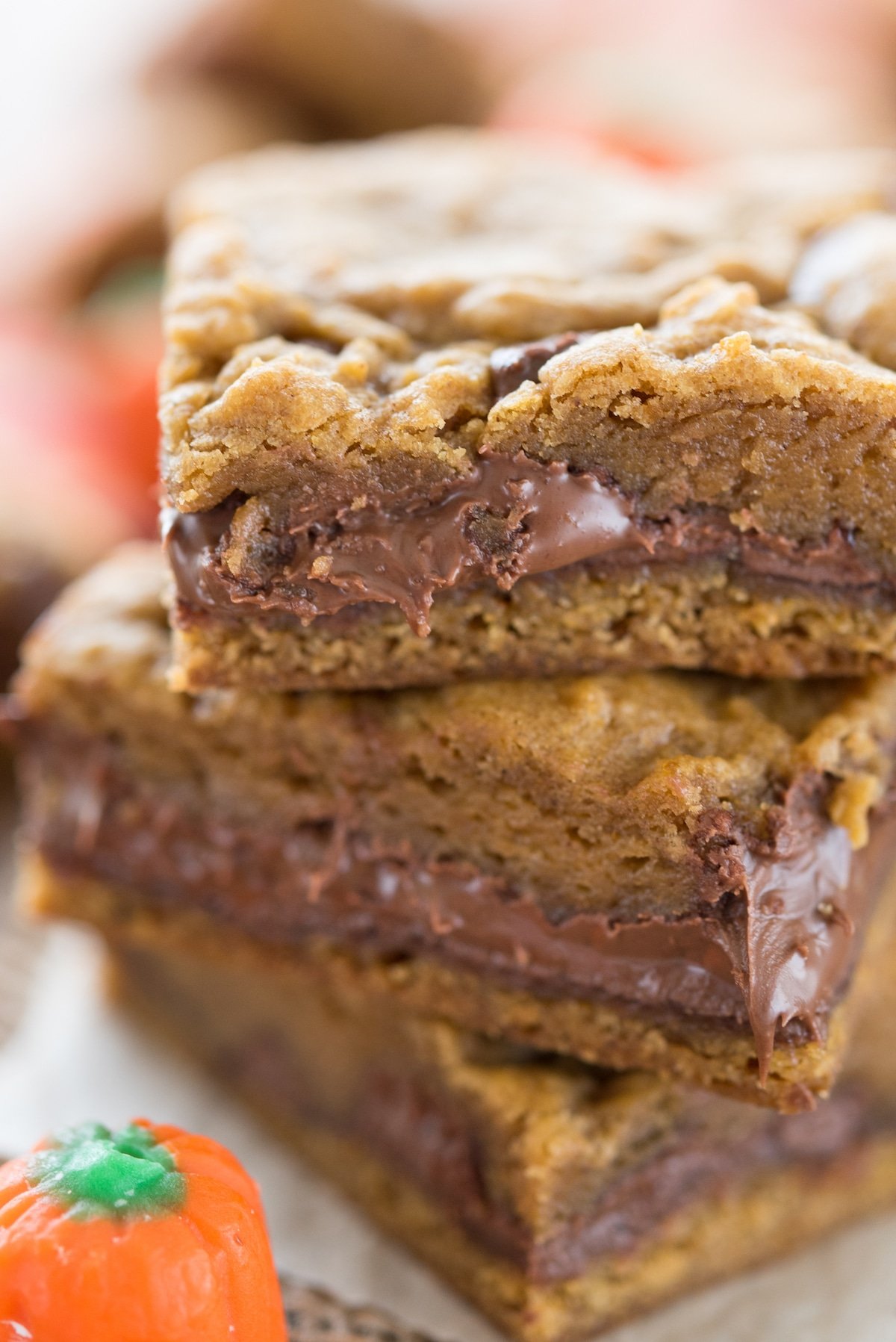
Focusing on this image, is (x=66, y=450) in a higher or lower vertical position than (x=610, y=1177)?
higher

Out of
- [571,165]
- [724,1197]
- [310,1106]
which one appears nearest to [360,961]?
[310,1106]

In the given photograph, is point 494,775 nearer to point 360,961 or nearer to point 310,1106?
point 360,961

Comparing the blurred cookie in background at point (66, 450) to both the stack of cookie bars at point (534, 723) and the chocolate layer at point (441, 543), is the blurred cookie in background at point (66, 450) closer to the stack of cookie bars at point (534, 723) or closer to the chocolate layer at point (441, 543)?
the stack of cookie bars at point (534, 723)

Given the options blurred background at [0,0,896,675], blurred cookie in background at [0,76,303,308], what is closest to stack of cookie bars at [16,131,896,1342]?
blurred background at [0,0,896,675]

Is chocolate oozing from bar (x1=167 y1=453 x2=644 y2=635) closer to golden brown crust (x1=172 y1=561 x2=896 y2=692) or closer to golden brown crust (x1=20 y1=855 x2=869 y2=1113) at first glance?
golden brown crust (x1=172 y1=561 x2=896 y2=692)

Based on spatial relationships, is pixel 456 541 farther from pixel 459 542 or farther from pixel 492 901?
pixel 492 901

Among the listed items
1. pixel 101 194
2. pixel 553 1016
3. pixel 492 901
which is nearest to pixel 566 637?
pixel 492 901

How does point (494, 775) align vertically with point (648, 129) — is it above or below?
below
